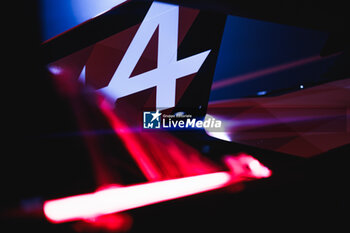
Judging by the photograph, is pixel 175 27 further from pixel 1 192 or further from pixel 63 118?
pixel 1 192

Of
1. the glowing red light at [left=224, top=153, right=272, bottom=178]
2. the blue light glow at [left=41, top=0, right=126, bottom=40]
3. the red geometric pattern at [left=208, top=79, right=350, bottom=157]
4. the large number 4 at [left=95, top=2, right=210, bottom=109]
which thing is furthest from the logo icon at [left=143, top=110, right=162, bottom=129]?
the blue light glow at [left=41, top=0, right=126, bottom=40]

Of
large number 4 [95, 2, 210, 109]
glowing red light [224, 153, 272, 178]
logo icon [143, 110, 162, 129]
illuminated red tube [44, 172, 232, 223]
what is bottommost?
illuminated red tube [44, 172, 232, 223]

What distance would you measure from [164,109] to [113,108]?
35 cm

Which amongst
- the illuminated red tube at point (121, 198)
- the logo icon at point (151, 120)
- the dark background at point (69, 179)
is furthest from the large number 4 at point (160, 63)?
the illuminated red tube at point (121, 198)

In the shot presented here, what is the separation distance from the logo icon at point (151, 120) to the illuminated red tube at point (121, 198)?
57 centimetres

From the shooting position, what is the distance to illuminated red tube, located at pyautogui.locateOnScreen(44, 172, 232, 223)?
1.91 ft

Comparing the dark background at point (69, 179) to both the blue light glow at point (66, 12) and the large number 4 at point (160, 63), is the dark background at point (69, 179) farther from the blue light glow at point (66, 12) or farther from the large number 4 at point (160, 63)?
the large number 4 at point (160, 63)

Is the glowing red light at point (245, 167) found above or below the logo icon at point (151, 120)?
below

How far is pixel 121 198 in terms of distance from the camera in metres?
0.66

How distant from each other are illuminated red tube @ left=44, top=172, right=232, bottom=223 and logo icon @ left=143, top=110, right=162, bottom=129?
568 millimetres

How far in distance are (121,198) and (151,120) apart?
0.72 metres

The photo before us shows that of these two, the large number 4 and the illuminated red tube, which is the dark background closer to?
the illuminated red tube

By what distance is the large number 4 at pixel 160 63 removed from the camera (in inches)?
49.8

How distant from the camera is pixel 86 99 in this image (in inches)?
46.1
